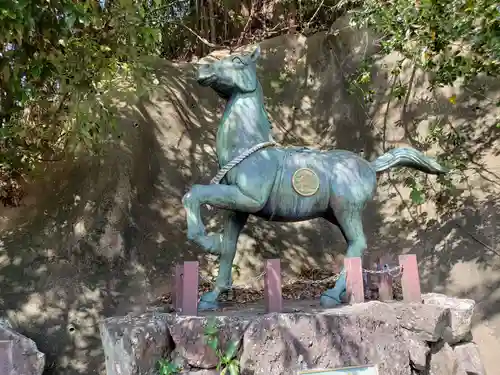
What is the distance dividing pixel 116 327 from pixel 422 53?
3.88 metres

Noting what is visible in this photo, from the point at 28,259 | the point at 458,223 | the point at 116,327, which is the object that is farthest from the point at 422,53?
the point at 28,259

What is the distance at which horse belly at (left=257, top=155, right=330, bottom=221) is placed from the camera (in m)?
3.46

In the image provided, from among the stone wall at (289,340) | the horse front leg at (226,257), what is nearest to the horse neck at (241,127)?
the horse front leg at (226,257)

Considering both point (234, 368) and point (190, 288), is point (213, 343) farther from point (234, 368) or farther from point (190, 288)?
point (190, 288)

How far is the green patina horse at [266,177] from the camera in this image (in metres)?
3.38

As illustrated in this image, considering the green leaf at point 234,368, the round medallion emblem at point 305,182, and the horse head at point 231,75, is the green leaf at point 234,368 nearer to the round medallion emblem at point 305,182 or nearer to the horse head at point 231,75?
the round medallion emblem at point 305,182

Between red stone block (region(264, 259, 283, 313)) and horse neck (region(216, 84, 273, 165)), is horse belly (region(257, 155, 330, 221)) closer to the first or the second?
horse neck (region(216, 84, 273, 165))

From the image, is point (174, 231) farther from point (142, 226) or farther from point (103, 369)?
point (103, 369)

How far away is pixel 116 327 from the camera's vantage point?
111 inches

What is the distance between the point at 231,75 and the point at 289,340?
1961mm

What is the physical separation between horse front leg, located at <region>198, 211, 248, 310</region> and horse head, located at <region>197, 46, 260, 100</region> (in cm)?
96

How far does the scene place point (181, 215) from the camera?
21.7 feet

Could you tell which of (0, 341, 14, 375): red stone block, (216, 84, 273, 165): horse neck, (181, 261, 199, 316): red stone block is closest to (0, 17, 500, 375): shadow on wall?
(0, 341, 14, 375): red stone block

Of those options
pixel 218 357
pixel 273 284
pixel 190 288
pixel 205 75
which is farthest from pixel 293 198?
pixel 218 357
